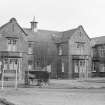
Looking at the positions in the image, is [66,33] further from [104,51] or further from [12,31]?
[12,31]

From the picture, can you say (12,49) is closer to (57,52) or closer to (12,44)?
(12,44)

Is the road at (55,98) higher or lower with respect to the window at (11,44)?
lower

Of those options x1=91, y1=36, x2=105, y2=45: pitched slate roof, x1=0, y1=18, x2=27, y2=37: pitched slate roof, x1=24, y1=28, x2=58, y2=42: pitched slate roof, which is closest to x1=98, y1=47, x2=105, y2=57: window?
x1=91, y1=36, x2=105, y2=45: pitched slate roof

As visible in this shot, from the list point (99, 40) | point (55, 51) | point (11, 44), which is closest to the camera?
point (11, 44)

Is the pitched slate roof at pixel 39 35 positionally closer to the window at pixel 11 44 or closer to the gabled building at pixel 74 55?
the gabled building at pixel 74 55

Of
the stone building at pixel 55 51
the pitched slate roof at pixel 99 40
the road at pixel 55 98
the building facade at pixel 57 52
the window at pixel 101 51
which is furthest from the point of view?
the pitched slate roof at pixel 99 40

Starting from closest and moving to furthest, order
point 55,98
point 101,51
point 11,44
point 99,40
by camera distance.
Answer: point 55,98 < point 11,44 < point 101,51 < point 99,40

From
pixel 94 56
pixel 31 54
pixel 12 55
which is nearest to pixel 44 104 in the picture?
pixel 12 55

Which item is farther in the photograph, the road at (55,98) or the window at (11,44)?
the window at (11,44)

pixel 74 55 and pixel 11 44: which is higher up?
pixel 11 44

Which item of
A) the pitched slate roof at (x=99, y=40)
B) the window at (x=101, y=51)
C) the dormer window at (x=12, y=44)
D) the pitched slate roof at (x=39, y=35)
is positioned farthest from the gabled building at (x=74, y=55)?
the dormer window at (x=12, y=44)

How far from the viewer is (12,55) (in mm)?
45062

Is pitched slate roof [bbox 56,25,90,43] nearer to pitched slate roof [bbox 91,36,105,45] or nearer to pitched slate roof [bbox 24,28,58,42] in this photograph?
pitched slate roof [bbox 24,28,58,42]

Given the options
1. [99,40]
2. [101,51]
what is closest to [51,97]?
[101,51]
